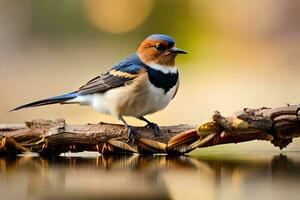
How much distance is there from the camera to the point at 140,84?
3.65 ft

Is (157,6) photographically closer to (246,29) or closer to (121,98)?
(246,29)

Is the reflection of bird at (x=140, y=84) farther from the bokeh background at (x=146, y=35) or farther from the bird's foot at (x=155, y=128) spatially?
the bokeh background at (x=146, y=35)

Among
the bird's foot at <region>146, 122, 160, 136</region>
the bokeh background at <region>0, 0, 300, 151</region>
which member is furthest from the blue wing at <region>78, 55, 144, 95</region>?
the bokeh background at <region>0, 0, 300, 151</region>

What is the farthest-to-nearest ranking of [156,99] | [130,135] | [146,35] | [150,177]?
[146,35]
[156,99]
[130,135]
[150,177]

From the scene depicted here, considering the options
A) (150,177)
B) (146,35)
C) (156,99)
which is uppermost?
(146,35)

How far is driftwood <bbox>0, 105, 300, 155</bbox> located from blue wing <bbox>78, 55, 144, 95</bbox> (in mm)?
121

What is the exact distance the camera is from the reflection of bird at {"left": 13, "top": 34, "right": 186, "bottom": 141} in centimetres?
111

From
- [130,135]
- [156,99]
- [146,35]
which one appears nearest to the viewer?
[130,135]

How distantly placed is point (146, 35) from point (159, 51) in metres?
1.34

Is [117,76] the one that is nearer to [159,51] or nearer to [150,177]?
[159,51]

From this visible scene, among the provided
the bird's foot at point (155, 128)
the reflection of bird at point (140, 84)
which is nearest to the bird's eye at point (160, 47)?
the reflection of bird at point (140, 84)

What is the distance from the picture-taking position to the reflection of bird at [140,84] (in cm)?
111

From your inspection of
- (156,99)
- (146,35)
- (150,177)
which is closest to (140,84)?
(156,99)

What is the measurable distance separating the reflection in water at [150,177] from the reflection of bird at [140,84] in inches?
5.1
